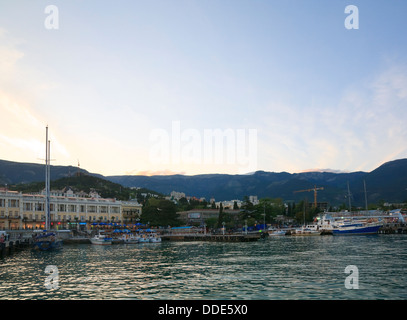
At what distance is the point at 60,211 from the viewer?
12400cm

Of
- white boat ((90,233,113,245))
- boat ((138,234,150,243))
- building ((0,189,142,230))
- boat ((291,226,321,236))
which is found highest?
building ((0,189,142,230))

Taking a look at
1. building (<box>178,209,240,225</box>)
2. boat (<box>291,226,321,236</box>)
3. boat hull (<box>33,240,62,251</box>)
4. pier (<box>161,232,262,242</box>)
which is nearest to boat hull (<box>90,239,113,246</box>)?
boat hull (<box>33,240,62,251</box>)

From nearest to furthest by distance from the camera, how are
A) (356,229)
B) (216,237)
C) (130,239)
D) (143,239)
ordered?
(130,239)
(143,239)
(216,237)
(356,229)

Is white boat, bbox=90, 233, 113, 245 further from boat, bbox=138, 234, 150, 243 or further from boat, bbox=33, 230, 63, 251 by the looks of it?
boat, bbox=33, 230, 63, 251

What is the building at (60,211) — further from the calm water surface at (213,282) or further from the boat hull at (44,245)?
the calm water surface at (213,282)

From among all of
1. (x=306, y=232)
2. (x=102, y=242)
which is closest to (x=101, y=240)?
(x=102, y=242)

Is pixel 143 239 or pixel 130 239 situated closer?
pixel 130 239

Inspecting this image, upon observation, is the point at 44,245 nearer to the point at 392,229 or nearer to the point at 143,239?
the point at 143,239

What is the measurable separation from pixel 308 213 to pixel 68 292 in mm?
182413

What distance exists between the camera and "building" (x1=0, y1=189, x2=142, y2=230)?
362 feet

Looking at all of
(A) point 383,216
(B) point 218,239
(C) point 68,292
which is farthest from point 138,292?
(A) point 383,216

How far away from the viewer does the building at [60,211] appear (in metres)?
110

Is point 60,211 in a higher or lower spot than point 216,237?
higher
